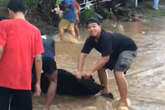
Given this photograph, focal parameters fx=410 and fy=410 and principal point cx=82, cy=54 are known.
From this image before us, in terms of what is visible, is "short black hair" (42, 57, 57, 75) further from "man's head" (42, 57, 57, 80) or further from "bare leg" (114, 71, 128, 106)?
"bare leg" (114, 71, 128, 106)

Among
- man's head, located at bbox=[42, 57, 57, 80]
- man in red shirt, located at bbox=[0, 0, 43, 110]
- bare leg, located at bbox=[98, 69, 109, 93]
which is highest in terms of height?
man in red shirt, located at bbox=[0, 0, 43, 110]

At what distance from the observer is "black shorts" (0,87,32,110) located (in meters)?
4.28

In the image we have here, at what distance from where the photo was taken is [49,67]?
556 cm

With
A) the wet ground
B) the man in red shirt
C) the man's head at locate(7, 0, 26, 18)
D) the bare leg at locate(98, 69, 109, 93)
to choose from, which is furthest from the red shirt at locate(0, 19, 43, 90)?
the bare leg at locate(98, 69, 109, 93)

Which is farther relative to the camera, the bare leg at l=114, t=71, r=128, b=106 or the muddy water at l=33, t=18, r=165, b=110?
the muddy water at l=33, t=18, r=165, b=110

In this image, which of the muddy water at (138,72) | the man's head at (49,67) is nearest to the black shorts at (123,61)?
the muddy water at (138,72)

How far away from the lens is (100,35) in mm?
5961

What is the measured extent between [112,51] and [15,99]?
85.0 inches

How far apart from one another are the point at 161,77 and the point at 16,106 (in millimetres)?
4473

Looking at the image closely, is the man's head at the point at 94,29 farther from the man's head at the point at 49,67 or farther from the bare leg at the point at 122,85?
the man's head at the point at 49,67

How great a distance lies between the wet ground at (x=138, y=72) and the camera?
645 centimetres

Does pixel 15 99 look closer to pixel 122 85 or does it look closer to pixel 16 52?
pixel 16 52

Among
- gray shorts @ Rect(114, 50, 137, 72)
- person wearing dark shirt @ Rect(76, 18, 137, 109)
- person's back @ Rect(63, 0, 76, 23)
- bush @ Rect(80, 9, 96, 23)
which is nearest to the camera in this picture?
person wearing dark shirt @ Rect(76, 18, 137, 109)

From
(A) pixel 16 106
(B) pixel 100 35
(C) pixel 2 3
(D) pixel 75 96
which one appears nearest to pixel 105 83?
(D) pixel 75 96
